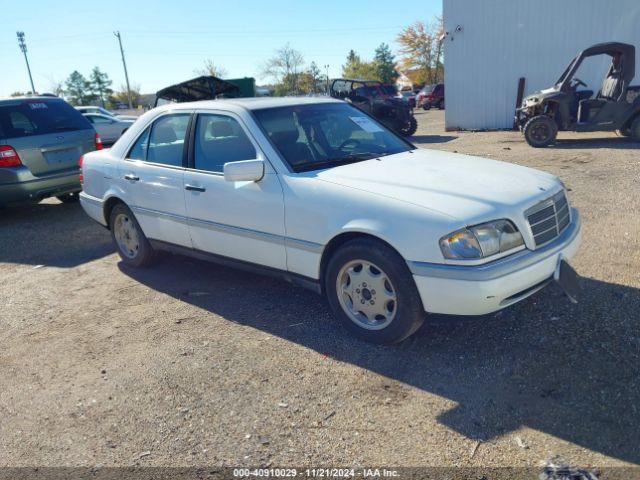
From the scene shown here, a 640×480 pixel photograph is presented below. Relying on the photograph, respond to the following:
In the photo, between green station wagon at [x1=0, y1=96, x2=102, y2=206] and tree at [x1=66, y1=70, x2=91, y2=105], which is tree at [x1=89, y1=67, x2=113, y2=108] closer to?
tree at [x1=66, y1=70, x2=91, y2=105]

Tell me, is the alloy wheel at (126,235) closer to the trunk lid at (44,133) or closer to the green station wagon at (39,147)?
the green station wagon at (39,147)

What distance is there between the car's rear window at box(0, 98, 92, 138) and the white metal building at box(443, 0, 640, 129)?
1205cm

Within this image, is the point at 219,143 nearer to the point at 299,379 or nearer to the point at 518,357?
the point at 299,379

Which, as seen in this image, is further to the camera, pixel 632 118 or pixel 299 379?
pixel 632 118

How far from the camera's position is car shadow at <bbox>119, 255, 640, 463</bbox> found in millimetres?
2645

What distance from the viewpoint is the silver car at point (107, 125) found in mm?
16312

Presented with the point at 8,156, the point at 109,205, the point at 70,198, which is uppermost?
the point at 8,156

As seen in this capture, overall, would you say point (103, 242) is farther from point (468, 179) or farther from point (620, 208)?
point (620, 208)

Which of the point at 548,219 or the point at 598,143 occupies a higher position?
the point at 548,219

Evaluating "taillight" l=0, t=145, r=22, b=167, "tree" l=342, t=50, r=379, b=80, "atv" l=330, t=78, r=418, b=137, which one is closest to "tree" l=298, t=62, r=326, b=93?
"tree" l=342, t=50, r=379, b=80

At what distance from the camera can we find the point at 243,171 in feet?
12.0

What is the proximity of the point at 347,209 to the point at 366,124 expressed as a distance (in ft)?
4.99

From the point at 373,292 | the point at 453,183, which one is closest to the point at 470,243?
the point at 453,183

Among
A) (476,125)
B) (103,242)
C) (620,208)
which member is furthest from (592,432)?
(476,125)
